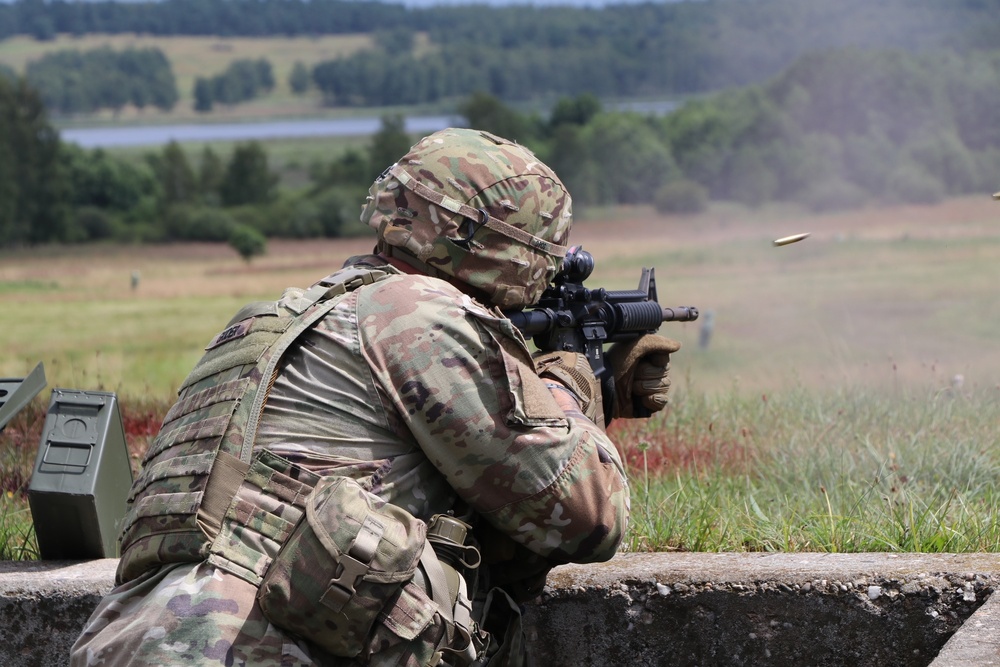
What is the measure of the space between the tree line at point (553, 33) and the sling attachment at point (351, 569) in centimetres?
3393

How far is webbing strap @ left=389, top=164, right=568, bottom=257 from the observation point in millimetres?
2930

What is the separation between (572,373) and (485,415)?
71 cm

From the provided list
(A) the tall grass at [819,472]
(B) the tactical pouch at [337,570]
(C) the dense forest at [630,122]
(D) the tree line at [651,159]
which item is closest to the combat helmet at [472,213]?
(B) the tactical pouch at [337,570]

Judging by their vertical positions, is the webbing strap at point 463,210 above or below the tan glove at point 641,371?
above

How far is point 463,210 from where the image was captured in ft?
9.61

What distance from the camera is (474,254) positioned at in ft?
9.78

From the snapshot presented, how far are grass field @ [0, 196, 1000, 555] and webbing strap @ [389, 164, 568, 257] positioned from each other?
1475 millimetres

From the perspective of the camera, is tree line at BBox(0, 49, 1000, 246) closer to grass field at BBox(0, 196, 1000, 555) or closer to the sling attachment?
grass field at BBox(0, 196, 1000, 555)

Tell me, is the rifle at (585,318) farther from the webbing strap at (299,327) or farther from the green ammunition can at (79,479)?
the green ammunition can at (79,479)

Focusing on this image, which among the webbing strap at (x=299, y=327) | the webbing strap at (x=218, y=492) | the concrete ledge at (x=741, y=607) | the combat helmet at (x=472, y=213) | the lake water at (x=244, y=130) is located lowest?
the lake water at (x=244, y=130)

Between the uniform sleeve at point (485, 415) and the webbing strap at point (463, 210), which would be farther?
the webbing strap at point (463, 210)

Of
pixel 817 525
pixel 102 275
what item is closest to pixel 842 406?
pixel 817 525

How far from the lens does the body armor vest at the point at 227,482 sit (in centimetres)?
254

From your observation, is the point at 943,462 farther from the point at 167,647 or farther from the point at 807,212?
the point at 807,212
